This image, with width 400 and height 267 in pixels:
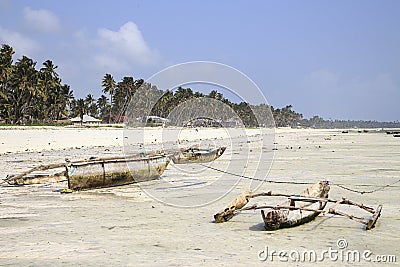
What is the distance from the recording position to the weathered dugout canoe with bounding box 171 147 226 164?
2050cm

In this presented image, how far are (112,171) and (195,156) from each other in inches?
318

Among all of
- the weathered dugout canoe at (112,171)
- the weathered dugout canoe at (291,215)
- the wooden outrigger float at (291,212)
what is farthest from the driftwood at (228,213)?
the weathered dugout canoe at (112,171)

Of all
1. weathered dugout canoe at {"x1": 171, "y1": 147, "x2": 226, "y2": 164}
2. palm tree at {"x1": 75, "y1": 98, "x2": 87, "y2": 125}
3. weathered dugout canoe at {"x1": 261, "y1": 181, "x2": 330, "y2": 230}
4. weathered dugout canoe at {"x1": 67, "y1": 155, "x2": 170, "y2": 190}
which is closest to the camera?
weathered dugout canoe at {"x1": 261, "y1": 181, "x2": 330, "y2": 230}

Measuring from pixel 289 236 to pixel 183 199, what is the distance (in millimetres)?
4468

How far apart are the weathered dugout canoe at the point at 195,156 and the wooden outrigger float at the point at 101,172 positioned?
506 cm

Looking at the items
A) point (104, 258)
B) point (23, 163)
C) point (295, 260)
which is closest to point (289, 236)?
point (295, 260)

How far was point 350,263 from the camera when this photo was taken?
20.5 ft

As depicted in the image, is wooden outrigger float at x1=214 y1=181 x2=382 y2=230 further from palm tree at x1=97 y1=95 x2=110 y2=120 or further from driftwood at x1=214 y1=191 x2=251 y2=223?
palm tree at x1=97 y1=95 x2=110 y2=120

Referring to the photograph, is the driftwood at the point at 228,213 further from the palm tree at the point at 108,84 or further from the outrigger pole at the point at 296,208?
the palm tree at the point at 108,84

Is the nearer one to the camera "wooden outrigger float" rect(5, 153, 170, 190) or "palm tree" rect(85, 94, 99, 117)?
"wooden outrigger float" rect(5, 153, 170, 190)

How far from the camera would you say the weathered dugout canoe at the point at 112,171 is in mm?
12430

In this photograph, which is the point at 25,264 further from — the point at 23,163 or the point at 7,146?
the point at 7,146

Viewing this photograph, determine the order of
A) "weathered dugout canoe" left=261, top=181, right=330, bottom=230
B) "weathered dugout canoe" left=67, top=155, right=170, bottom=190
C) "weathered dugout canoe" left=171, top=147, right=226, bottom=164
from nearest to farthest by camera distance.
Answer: "weathered dugout canoe" left=261, top=181, right=330, bottom=230
"weathered dugout canoe" left=67, top=155, right=170, bottom=190
"weathered dugout canoe" left=171, top=147, right=226, bottom=164

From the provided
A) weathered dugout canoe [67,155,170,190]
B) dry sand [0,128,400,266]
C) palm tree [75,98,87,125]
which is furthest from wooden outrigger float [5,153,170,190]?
palm tree [75,98,87,125]
